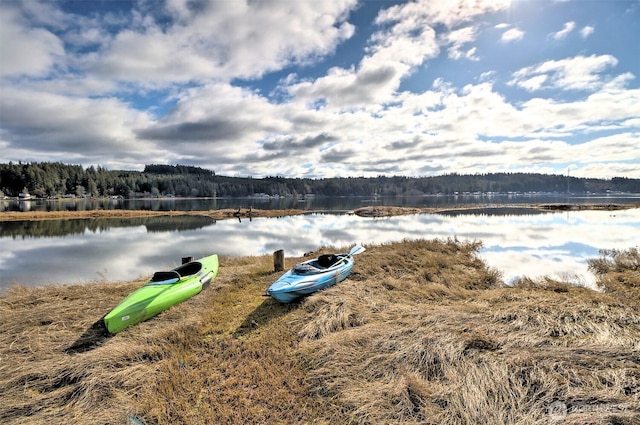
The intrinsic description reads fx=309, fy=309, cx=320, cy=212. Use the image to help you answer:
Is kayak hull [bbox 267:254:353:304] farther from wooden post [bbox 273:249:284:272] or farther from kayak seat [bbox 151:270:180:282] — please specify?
kayak seat [bbox 151:270:180:282]

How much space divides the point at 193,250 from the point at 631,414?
24565mm

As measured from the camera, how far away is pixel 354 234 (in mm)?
33625

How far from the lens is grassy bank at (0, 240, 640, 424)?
18.6ft

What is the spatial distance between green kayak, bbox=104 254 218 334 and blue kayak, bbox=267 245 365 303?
125 inches

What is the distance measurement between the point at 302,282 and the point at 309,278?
0.40m

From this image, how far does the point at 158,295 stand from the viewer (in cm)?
1017

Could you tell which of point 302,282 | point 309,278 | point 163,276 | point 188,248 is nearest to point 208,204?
point 188,248

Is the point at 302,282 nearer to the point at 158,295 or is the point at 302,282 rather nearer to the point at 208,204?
the point at 158,295

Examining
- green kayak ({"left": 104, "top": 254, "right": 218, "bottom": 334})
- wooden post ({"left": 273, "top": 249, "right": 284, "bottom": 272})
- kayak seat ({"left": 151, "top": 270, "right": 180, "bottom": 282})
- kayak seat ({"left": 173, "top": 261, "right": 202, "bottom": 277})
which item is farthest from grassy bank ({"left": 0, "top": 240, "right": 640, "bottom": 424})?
wooden post ({"left": 273, "top": 249, "right": 284, "bottom": 272})

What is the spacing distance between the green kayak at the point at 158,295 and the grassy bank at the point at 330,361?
0.30 meters

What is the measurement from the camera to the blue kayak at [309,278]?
1070 centimetres

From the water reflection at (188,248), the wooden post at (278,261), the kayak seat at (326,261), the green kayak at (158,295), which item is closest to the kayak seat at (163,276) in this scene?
the green kayak at (158,295)

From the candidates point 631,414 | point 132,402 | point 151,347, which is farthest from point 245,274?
point 631,414

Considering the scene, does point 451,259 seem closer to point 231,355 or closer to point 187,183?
point 231,355
